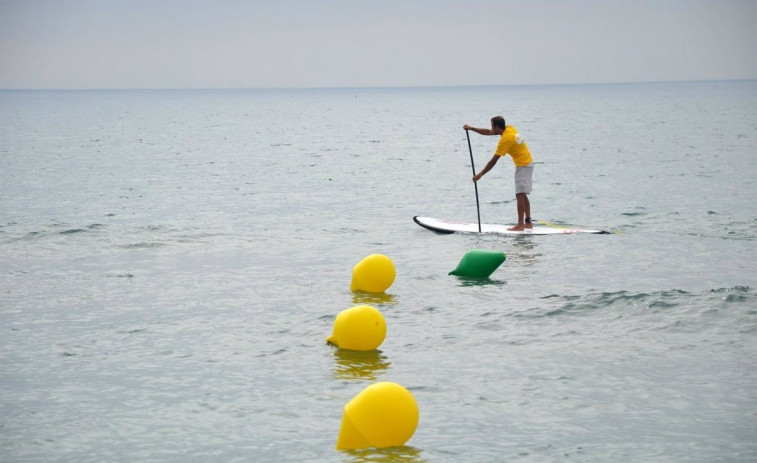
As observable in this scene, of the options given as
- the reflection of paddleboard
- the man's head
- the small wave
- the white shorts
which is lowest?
the small wave

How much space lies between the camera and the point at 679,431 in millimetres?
8805

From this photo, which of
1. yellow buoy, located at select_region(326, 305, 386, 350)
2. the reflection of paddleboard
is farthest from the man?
yellow buoy, located at select_region(326, 305, 386, 350)

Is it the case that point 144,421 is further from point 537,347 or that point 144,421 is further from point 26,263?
point 26,263

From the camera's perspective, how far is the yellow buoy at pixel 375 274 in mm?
14312

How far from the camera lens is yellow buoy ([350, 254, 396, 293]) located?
14.3 metres

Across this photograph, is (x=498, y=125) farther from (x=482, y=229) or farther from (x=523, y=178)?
(x=482, y=229)

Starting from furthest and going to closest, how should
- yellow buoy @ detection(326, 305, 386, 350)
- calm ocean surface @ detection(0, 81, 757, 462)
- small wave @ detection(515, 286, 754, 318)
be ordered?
small wave @ detection(515, 286, 754, 318)
yellow buoy @ detection(326, 305, 386, 350)
calm ocean surface @ detection(0, 81, 757, 462)

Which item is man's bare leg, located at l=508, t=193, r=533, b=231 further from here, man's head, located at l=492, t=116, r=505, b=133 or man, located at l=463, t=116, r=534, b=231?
man's head, located at l=492, t=116, r=505, b=133

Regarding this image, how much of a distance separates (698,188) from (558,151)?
75.2 feet

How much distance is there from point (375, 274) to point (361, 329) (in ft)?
11.2

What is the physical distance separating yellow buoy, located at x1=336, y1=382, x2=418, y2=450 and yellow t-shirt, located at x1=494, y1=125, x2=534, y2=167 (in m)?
11.6

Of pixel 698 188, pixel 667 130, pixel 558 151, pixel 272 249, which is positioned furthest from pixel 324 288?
pixel 667 130

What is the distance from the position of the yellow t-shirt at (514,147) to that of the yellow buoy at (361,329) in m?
8.69

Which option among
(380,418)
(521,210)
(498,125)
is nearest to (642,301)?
(521,210)
